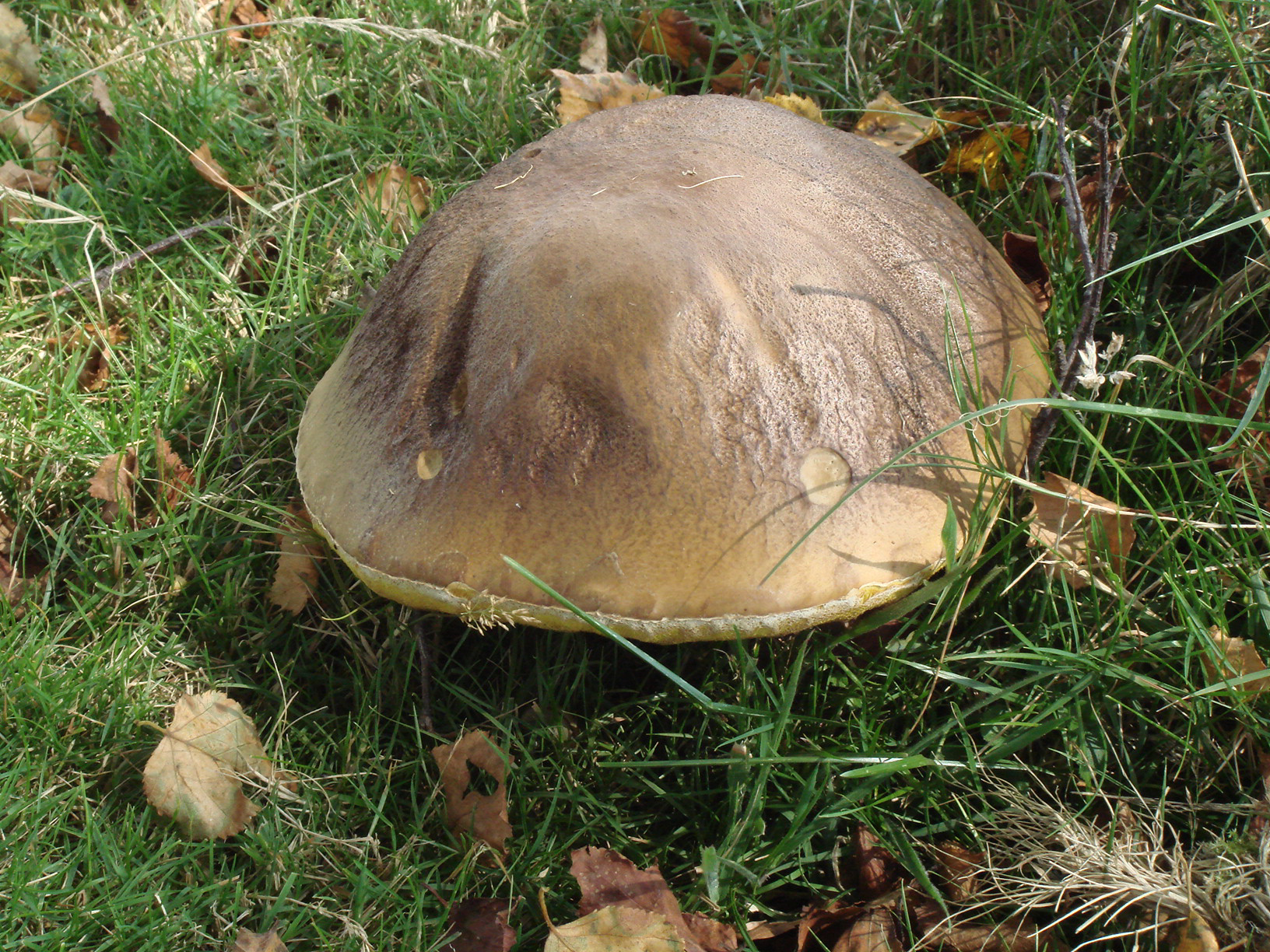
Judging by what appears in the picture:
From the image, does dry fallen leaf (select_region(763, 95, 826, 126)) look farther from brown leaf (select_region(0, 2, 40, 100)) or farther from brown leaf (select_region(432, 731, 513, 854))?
brown leaf (select_region(0, 2, 40, 100))

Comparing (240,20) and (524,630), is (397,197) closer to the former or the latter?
(240,20)

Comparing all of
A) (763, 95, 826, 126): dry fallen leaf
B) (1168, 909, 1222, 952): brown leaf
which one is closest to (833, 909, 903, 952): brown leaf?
(1168, 909, 1222, 952): brown leaf

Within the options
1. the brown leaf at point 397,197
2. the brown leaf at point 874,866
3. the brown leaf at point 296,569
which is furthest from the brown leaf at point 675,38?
the brown leaf at point 874,866

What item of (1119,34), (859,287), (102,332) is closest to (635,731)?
(859,287)

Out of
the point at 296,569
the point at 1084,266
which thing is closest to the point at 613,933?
the point at 296,569

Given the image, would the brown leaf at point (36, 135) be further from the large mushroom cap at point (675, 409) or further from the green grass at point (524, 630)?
the large mushroom cap at point (675, 409)

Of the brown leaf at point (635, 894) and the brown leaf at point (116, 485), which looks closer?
the brown leaf at point (635, 894)

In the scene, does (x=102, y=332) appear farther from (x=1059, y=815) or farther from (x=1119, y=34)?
(x=1119, y=34)
